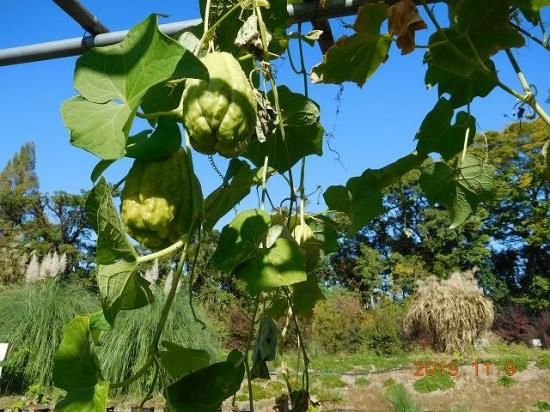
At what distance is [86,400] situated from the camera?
13.8 inches

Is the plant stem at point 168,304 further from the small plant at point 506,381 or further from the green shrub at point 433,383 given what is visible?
the small plant at point 506,381

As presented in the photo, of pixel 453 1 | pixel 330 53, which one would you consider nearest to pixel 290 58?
pixel 330 53

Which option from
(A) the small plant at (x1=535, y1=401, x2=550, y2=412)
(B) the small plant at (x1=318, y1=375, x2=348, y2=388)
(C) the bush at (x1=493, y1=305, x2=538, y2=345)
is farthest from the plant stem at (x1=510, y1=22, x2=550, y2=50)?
(C) the bush at (x1=493, y1=305, x2=538, y2=345)

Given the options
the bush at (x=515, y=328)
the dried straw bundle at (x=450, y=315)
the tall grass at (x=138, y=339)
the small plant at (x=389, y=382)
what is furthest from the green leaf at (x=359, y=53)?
the bush at (x=515, y=328)

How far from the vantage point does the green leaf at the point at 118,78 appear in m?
0.32

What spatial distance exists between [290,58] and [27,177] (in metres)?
20.9

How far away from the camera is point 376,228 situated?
55.0ft

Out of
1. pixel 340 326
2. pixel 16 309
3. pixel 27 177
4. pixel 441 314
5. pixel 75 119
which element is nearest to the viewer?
pixel 75 119

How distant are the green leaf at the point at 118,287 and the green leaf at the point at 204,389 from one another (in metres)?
0.07

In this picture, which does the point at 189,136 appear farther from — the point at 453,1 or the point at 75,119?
the point at 453,1

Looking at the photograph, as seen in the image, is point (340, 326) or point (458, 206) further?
point (340, 326)

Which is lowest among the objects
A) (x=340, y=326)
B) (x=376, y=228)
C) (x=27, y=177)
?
(x=340, y=326)

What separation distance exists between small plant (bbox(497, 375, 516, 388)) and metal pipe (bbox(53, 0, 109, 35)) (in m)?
5.99

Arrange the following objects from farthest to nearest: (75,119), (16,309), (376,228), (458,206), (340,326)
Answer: (376,228), (340,326), (16,309), (458,206), (75,119)
